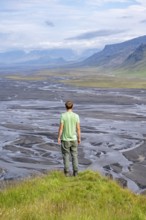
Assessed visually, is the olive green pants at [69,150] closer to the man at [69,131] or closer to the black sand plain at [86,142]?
the man at [69,131]

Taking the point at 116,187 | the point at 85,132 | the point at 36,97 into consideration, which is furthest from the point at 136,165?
the point at 36,97

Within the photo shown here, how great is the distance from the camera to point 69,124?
14828mm

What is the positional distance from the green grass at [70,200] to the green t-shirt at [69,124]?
1265 mm

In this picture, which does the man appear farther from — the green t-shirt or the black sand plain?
the black sand plain

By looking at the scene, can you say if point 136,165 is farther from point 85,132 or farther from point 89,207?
point 89,207

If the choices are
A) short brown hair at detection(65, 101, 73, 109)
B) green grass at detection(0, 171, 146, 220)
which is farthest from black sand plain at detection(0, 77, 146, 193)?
green grass at detection(0, 171, 146, 220)

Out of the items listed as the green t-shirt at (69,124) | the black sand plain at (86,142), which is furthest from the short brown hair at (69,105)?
the black sand plain at (86,142)

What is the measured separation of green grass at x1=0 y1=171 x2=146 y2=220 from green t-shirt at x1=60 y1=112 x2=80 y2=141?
1.27 meters

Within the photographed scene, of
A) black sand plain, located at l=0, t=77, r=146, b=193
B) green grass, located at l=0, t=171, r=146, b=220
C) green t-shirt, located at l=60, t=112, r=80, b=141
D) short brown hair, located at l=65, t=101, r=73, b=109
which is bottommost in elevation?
black sand plain, located at l=0, t=77, r=146, b=193

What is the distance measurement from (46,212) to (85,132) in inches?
1475

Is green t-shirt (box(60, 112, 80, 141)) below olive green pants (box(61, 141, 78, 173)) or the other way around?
the other way around

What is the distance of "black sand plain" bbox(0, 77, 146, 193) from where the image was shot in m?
29.9

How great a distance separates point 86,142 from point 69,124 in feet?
86.9

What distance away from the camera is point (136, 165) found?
3169 cm
